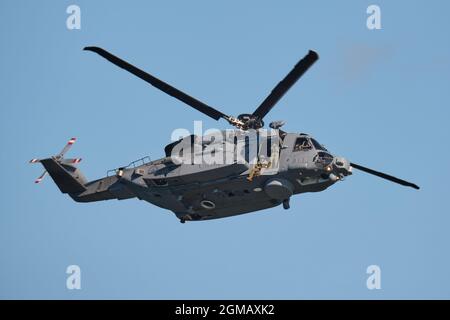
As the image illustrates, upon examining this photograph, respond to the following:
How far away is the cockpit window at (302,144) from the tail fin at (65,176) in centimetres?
1254

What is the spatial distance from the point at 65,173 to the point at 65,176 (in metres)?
0.19

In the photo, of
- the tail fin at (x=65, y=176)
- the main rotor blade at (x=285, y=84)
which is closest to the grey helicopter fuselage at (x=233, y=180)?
the main rotor blade at (x=285, y=84)

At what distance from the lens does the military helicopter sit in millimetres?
49188

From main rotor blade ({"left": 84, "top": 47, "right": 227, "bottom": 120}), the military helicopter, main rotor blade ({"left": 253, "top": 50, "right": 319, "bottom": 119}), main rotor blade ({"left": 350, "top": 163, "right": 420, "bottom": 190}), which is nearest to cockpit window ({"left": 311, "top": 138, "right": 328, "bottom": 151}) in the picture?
the military helicopter

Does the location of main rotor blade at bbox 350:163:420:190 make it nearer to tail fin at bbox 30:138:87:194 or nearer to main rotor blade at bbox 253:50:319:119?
main rotor blade at bbox 253:50:319:119

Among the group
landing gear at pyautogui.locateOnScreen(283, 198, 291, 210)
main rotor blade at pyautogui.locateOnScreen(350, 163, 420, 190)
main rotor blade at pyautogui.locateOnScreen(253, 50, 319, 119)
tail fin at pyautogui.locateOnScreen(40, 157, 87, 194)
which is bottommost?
landing gear at pyautogui.locateOnScreen(283, 198, 291, 210)

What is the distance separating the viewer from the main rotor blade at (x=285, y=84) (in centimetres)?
4573

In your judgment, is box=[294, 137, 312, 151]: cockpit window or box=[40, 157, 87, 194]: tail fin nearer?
box=[294, 137, 312, 151]: cockpit window

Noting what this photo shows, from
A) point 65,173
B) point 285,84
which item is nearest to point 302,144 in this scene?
point 285,84
